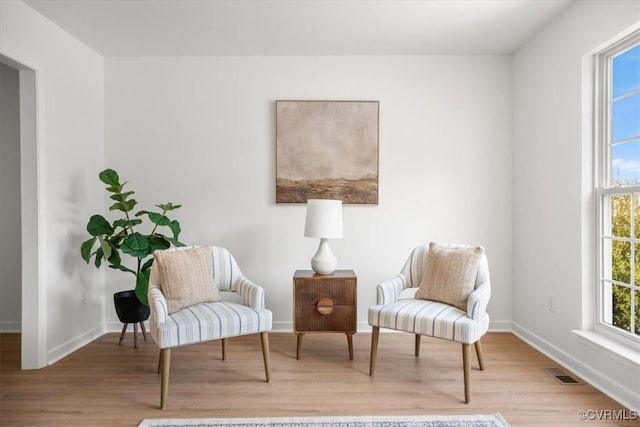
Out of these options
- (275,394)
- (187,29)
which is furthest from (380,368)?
(187,29)

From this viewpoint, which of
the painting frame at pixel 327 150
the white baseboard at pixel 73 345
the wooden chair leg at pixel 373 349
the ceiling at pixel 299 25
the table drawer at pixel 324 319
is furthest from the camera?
the painting frame at pixel 327 150

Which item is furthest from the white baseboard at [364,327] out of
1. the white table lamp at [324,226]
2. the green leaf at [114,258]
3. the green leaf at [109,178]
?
the green leaf at [109,178]

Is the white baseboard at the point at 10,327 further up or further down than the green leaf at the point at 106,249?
further down

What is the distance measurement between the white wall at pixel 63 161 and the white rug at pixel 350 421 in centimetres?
161

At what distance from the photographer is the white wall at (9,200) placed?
13.4 feet

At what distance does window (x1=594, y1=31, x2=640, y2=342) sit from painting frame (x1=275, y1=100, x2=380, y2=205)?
5.84ft

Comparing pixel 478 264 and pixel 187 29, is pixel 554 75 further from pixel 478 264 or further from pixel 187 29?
pixel 187 29

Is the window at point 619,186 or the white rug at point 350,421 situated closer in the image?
the white rug at point 350,421

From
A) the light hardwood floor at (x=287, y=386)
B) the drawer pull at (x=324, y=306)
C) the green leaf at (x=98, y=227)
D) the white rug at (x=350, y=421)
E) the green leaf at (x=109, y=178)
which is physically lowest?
the light hardwood floor at (x=287, y=386)

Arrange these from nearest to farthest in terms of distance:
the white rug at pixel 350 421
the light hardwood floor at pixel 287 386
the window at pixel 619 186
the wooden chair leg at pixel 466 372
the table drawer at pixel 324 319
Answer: the white rug at pixel 350 421, the light hardwood floor at pixel 287 386, the wooden chair leg at pixel 466 372, the window at pixel 619 186, the table drawer at pixel 324 319

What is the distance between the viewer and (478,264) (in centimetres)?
296

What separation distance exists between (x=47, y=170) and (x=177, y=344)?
175 cm

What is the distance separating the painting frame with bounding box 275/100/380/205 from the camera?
158 inches

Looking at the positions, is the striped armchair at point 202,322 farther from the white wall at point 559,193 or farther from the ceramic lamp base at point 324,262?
the white wall at point 559,193
